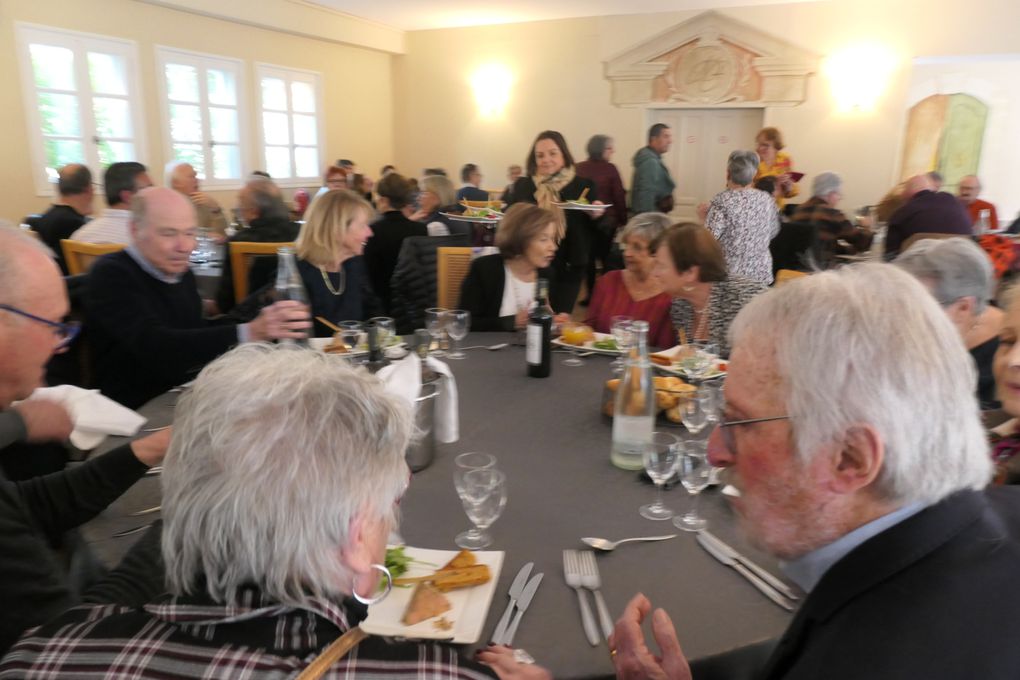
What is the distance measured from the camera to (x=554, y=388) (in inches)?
87.4

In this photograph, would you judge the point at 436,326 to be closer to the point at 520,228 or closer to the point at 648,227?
the point at 520,228

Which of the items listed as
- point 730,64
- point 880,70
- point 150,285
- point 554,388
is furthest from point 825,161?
point 150,285

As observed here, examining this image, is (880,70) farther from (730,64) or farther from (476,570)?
(476,570)

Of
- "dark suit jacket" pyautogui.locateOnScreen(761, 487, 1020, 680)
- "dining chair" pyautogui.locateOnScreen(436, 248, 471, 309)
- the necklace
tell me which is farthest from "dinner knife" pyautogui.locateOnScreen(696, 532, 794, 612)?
"dining chair" pyautogui.locateOnScreen(436, 248, 471, 309)

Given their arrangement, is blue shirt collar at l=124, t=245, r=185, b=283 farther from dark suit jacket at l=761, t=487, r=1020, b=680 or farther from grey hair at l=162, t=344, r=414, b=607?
dark suit jacket at l=761, t=487, r=1020, b=680

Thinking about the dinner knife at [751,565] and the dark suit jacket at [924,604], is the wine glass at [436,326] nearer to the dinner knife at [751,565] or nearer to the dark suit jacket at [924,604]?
the dinner knife at [751,565]

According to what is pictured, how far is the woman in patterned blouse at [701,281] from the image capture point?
2.74m

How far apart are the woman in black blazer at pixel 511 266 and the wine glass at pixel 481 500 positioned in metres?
1.94

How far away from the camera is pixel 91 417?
1.71 meters

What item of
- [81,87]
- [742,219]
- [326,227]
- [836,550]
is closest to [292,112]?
[81,87]

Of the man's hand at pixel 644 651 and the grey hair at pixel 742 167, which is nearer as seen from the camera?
the man's hand at pixel 644 651

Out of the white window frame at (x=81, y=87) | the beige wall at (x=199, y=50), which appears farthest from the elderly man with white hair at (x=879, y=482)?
the white window frame at (x=81, y=87)

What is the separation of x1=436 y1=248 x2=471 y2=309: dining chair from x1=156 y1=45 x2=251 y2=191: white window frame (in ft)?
18.0

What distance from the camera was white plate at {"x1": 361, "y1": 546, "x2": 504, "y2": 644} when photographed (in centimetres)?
104
